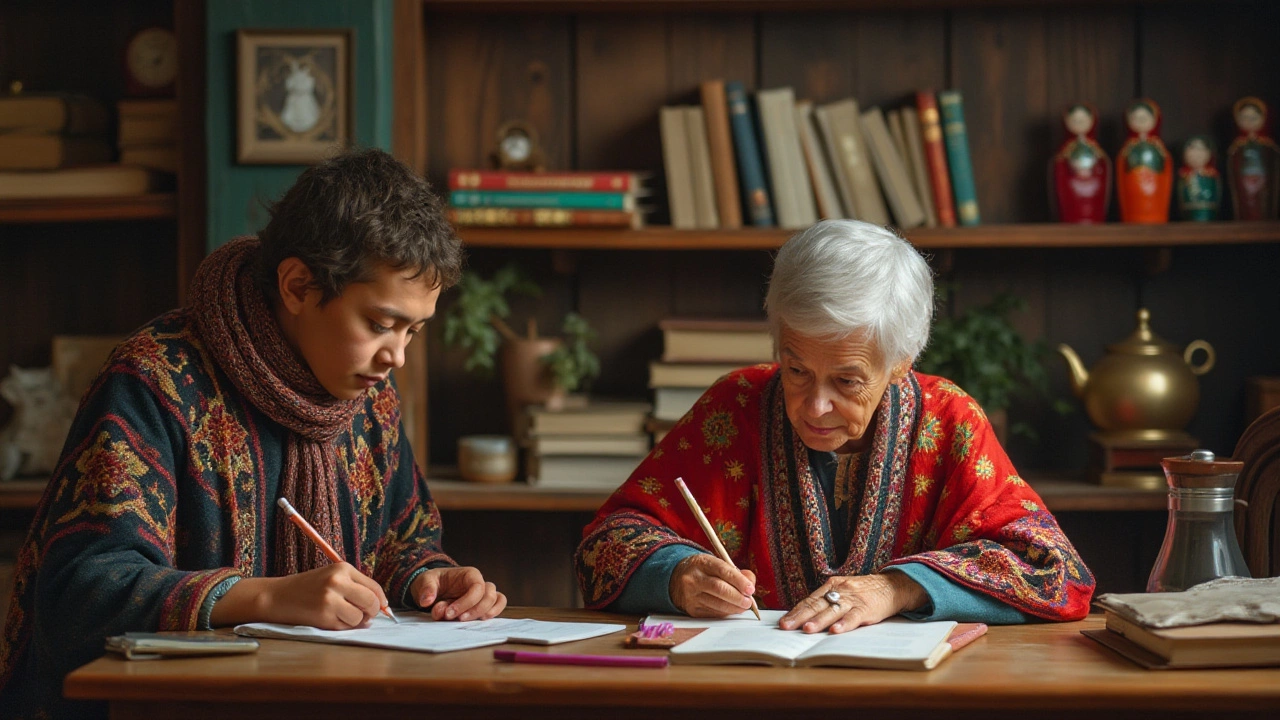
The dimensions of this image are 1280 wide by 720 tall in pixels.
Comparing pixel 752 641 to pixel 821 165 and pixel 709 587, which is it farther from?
pixel 821 165

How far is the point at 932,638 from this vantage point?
141 centimetres

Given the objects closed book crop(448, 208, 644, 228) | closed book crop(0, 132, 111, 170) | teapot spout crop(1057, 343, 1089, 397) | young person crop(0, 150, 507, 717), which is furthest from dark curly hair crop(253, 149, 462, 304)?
teapot spout crop(1057, 343, 1089, 397)

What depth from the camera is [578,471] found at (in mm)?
2816

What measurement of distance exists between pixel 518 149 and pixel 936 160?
3.16ft

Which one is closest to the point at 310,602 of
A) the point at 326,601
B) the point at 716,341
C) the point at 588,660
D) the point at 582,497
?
the point at 326,601

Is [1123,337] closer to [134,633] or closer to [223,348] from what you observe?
[223,348]

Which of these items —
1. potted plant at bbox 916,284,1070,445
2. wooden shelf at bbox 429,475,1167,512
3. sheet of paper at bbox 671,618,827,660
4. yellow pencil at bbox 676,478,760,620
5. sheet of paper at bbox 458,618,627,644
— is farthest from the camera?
potted plant at bbox 916,284,1070,445

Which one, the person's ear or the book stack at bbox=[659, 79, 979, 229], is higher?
the book stack at bbox=[659, 79, 979, 229]

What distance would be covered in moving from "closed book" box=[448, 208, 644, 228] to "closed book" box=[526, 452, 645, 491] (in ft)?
1.74

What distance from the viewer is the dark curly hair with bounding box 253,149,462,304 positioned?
1.64 meters

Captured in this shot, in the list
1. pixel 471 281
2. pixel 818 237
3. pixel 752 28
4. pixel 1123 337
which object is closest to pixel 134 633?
pixel 818 237

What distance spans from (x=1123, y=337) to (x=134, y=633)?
2.42 meters

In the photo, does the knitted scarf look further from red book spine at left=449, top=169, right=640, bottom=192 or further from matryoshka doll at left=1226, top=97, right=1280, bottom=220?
matryoshka doll at left=1226, top=97, right=1280, bottom=220

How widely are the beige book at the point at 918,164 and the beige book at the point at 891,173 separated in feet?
0.05
